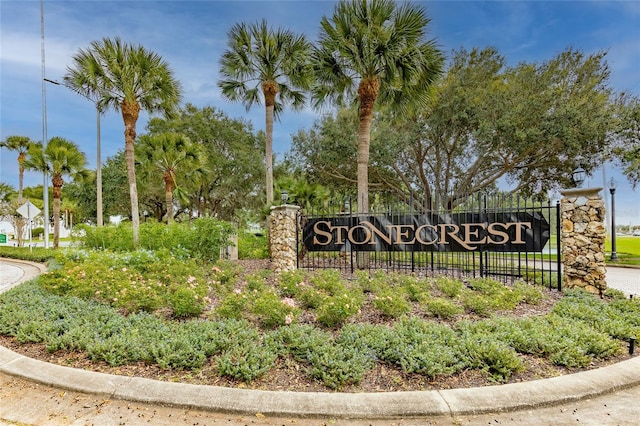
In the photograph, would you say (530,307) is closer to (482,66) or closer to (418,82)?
(418,82)

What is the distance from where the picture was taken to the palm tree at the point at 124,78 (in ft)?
38.2

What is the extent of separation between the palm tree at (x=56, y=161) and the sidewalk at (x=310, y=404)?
64.7 ft

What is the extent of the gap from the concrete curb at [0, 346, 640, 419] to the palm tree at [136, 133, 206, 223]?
1508 cm

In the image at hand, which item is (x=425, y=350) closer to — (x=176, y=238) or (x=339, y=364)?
(x=339, y=364)

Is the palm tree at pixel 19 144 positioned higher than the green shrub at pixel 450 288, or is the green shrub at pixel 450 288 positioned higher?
the palm tree at pixel 19 144

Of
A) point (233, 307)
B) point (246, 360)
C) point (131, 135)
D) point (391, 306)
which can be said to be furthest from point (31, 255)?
point (391, 306)

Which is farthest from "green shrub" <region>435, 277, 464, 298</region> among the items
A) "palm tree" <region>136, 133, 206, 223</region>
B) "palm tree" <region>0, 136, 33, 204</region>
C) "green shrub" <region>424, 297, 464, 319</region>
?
"palm tree" <region>0, 136, 33, 204</region>

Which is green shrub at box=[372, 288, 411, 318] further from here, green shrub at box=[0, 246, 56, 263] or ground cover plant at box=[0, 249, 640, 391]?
green shrub at box=[0, 246, 56, 263]

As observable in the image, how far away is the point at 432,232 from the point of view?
7.71 meters

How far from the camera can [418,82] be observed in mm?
9914

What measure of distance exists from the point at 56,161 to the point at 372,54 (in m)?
18.5

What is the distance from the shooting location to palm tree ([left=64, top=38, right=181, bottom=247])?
38.2ft

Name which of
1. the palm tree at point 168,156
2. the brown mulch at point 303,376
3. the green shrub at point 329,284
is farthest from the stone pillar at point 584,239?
the palm tree at point 168,156

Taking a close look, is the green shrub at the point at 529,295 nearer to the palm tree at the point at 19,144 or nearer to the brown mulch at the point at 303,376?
the brown mulch at the point at 303,376
